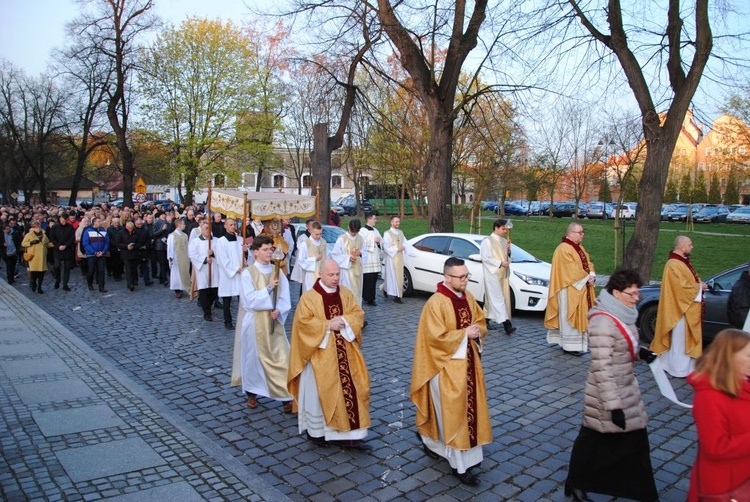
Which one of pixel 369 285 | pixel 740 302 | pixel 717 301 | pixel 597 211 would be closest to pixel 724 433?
pixel 740 302

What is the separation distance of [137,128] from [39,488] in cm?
3580

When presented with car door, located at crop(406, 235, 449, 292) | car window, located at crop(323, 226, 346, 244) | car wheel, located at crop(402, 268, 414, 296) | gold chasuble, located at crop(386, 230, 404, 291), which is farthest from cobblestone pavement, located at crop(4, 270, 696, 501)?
car window, located at crop(323, 226, 346, 244)

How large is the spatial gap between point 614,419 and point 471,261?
786 cm

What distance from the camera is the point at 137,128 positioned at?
123 ft

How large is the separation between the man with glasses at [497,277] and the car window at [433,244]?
8.52ft

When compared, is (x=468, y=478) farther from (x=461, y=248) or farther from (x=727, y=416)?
(x=461, y=248)

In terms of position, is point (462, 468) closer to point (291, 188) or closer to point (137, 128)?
point (137, 128)

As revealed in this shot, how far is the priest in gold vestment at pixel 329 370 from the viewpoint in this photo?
5.45m

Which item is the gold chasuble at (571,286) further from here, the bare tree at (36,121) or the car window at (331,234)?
the bare tree at (36,121)

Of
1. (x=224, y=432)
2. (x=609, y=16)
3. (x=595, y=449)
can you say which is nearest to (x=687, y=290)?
(x=595, y=449)

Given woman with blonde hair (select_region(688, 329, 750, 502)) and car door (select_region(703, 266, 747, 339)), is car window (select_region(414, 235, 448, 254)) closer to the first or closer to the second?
car door (select_region(703, 266, 747, 339))

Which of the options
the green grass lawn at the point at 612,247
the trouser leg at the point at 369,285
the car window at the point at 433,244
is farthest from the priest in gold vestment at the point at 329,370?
the green grass lawn at the point at 612,247

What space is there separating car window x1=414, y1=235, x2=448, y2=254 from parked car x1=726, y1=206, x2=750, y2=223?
4042cm

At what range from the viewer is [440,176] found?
16.4 metres
